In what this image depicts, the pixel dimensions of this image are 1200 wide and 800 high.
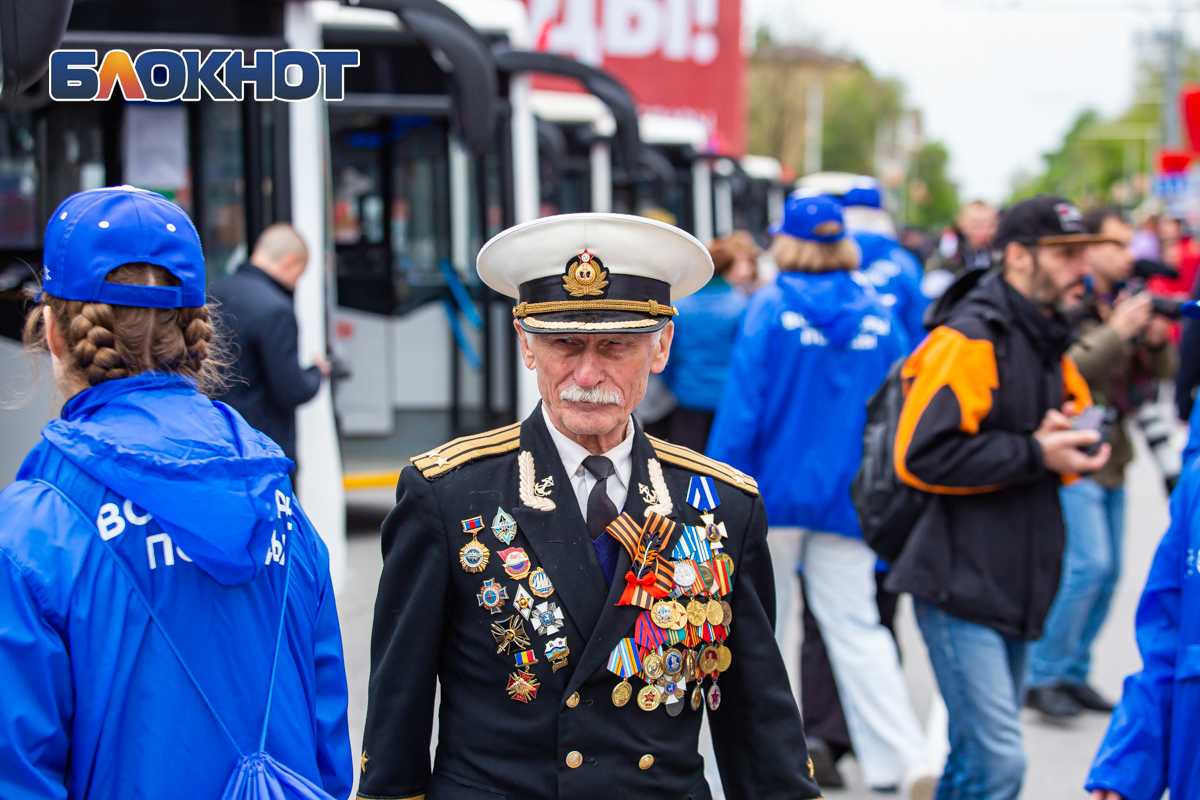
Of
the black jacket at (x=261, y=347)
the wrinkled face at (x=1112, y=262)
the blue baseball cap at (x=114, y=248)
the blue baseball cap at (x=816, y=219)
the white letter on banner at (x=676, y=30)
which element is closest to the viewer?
the blue baseball cap at (x=114, y=248)

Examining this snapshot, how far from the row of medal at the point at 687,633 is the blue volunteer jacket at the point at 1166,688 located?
0.93 metres

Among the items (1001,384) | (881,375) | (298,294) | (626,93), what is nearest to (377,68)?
(626,93)

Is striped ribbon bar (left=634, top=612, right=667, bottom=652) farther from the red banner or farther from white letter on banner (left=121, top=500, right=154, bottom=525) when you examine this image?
the red banner

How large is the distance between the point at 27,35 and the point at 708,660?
178 centimetres

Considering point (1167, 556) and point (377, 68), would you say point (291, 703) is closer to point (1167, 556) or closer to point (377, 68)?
point (1167, 556)

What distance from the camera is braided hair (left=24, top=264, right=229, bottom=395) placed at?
1994 mm

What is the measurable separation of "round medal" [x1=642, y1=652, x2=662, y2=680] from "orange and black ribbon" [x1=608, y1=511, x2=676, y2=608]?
0.08 metres

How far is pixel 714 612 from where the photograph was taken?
88.2 inches

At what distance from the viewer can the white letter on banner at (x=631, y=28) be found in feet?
89.2

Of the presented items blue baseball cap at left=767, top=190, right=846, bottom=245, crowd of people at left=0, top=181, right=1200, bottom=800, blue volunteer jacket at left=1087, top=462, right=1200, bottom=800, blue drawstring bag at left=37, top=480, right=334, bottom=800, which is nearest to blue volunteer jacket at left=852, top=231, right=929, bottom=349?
blue baseball cap at left=767, top=190, right=846, bottom=245

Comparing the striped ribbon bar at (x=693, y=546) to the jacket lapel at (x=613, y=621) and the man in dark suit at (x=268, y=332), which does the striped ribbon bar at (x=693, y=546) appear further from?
the man in dark suit at (x=268, y=332)

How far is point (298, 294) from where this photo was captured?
6707 mm

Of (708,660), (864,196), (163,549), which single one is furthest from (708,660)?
(864,196)

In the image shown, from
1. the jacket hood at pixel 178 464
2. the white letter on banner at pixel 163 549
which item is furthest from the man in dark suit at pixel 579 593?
the white letter on banner at pixel 163 549
